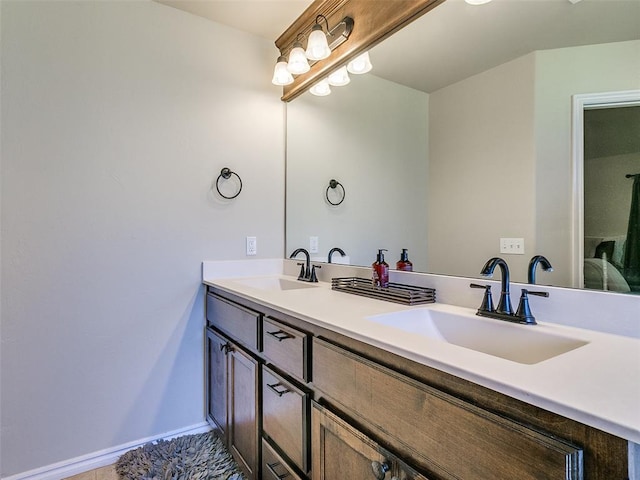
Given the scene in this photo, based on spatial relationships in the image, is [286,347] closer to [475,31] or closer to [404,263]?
[404,263]

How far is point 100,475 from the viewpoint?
167 centimetres

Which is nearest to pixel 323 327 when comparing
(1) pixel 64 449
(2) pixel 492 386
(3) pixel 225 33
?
(2) pixel 492 386

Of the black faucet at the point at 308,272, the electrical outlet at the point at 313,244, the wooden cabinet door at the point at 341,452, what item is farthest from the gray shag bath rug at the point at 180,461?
the electrical outlet at the point at 313,244

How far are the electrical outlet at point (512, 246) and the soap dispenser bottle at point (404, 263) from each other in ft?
1.34

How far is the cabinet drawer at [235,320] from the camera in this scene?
1.45m

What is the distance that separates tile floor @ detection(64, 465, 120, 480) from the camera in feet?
5.42

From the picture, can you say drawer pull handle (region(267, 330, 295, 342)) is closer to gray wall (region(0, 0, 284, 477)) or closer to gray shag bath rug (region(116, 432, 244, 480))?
gray shag bath rug (region(116, 432, 244, 480))

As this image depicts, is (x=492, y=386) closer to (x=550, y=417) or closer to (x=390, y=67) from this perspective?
(x=550, y=417)

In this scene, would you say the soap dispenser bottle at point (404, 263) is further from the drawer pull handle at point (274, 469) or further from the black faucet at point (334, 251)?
the drawer pull handle at point (274, 469)

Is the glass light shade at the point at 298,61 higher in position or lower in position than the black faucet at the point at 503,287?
higher

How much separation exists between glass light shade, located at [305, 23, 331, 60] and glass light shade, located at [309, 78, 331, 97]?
0.22 meters

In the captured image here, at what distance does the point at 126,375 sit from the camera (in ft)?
5.96

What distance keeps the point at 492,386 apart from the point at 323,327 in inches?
20.7

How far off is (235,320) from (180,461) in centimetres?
74
